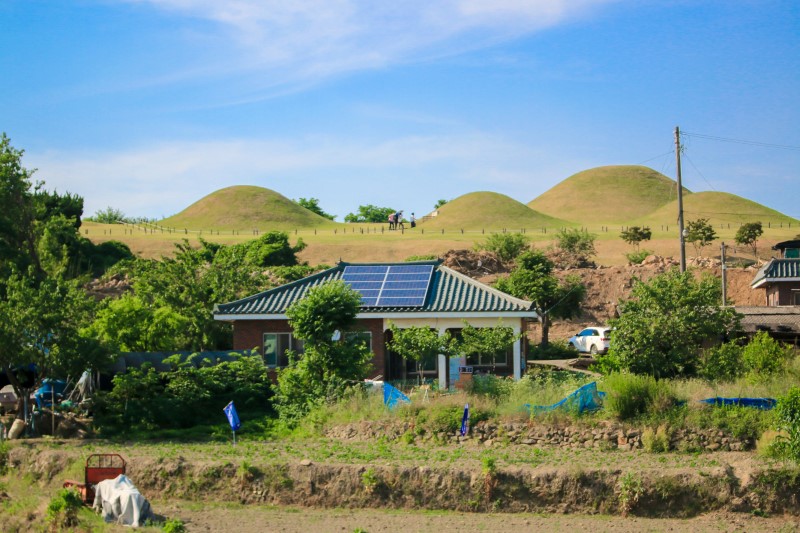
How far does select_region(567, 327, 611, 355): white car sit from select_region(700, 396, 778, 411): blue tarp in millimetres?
17330

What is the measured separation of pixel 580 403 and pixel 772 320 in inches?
509

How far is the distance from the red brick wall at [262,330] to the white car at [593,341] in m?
13.5

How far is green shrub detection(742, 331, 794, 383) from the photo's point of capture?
84.2 feet

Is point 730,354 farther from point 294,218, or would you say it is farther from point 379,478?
point 294,218

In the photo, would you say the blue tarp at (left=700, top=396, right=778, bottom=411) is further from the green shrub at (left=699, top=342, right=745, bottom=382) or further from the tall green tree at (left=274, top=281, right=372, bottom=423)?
the tall green tree at (left=274, top=281, right=372, bottom=423)

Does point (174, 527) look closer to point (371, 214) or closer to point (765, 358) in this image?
point (765, 358)

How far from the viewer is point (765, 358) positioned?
2625cm

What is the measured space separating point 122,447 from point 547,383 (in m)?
11.7

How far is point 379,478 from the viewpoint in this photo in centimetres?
1962

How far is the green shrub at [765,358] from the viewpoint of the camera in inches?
1011

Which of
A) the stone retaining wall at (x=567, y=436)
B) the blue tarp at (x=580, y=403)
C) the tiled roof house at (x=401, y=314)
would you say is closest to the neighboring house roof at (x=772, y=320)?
the tiled roof house at (x=401, y=314)

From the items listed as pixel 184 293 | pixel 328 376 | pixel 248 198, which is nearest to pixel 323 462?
pixel 328 376

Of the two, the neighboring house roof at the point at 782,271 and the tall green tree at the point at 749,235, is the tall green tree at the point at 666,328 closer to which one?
the neighboring house roof at the point at 782,271

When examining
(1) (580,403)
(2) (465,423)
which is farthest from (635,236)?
(2) (465,423)
